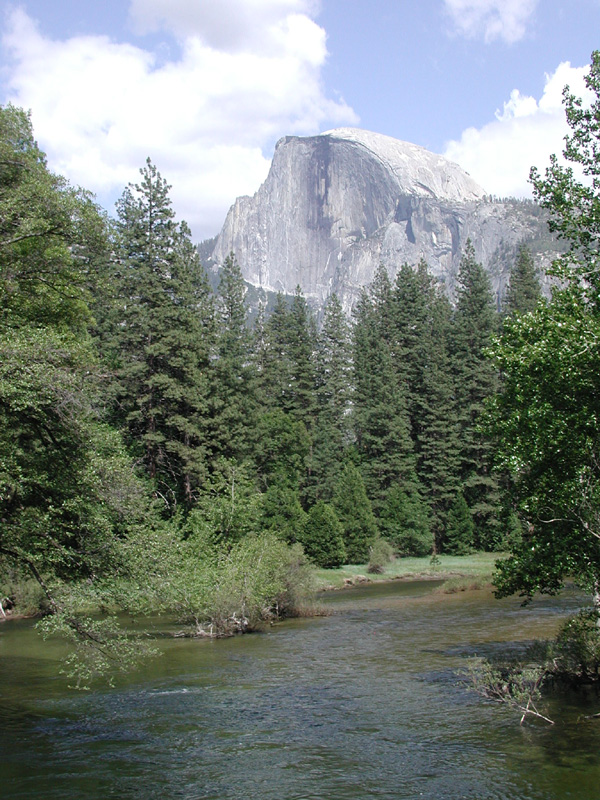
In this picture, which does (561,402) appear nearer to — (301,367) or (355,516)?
(355,516)

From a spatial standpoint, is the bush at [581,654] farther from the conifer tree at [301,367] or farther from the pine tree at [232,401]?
the conifer tree at [301,367]

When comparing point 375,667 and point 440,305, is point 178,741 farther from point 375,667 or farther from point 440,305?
point 440,305

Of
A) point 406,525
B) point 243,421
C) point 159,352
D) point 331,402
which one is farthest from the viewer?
point 331,402

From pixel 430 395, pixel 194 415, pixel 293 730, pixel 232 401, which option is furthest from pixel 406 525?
pixel 293 730

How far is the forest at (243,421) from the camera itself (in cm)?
1464

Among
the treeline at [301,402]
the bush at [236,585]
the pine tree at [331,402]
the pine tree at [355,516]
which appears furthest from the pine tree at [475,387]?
the bush at [236,585]

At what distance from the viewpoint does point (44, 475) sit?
14.6 meters

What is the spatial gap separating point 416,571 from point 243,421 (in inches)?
718

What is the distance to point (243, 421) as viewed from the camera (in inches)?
2194

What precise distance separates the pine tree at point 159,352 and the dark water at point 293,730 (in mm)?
20869

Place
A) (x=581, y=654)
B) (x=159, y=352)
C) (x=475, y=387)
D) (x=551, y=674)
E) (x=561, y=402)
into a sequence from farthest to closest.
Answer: (x=475, y=387) < (x=159, y=352) < (x=551, y=674) < (x=581, y=654) < (x=561, y=402)

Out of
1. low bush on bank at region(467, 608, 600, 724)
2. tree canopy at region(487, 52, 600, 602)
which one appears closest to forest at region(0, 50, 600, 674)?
tree canopy at region(487, 52, 600, 602)

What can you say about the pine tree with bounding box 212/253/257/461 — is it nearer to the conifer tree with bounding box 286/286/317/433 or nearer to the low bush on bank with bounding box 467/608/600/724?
the conifer tree with bounding box 286/286/317/433

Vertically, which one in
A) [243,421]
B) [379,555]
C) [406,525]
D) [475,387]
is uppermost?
[475,387]
